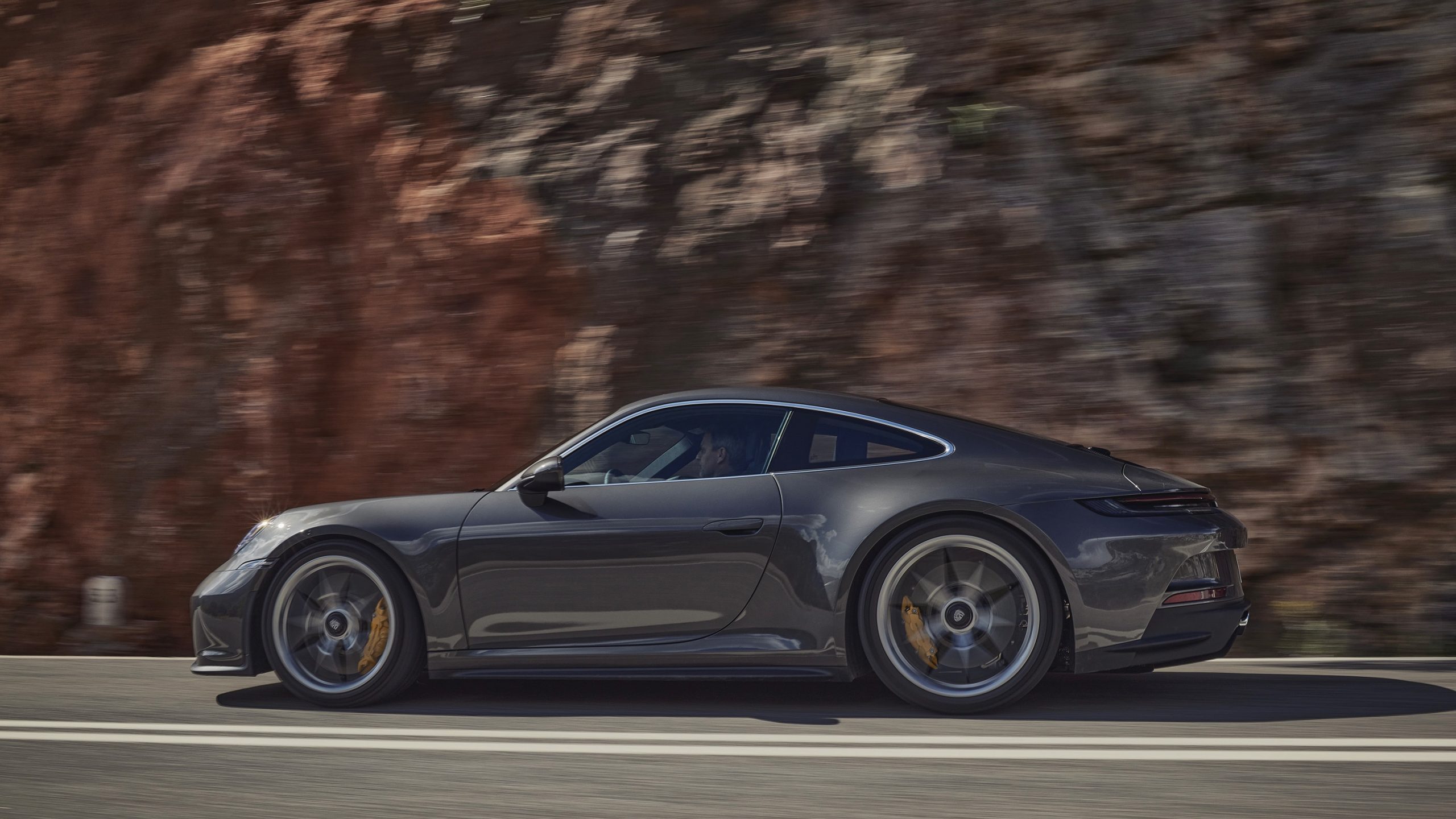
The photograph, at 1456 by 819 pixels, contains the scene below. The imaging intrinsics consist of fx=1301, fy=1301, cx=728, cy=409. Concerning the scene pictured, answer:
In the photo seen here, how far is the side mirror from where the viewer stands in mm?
5035

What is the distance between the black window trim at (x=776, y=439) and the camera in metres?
5.02

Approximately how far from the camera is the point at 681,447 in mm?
5215

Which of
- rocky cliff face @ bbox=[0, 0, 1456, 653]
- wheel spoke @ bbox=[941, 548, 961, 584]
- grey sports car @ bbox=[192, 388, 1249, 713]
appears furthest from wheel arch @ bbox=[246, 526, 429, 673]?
rocky cliff face @ bbox=[0, 0, 1456, 653]

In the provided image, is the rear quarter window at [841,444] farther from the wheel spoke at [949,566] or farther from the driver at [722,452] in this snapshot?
the wheel spoke at [949,566]

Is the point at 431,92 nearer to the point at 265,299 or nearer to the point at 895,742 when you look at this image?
the point at 265,299

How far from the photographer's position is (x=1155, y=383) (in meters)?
7.57

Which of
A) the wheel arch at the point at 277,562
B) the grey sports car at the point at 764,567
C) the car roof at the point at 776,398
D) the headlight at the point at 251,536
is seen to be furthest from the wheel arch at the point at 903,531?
the headlight at the point at 251,536

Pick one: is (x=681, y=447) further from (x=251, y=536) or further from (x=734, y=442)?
(x=251, y=536)

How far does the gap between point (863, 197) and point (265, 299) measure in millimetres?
4324

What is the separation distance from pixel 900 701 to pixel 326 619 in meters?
2.35

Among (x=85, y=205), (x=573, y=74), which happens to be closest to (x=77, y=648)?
(x=85, y=205)

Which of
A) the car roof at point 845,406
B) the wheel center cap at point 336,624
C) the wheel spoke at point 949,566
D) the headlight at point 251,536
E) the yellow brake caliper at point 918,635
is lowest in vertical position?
the yellow brake caliper at point 918,635

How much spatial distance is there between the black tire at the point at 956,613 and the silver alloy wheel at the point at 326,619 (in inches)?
79.0

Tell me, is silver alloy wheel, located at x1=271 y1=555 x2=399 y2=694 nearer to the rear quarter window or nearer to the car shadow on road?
the car shadow on road
